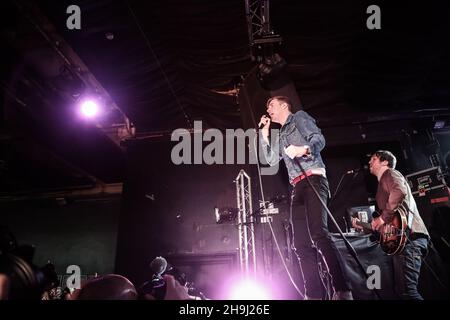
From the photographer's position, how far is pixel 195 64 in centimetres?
443

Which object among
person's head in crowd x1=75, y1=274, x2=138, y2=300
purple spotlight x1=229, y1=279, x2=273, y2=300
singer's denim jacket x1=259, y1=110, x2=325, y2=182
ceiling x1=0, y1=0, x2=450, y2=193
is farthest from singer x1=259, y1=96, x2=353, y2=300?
ceiling x1=0, y1=0, x2=450, y2=193

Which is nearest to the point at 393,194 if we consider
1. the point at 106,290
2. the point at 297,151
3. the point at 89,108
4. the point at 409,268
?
the point at 409,268

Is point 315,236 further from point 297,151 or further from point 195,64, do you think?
point 195,64

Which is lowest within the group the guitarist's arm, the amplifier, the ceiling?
the guitarist's arm

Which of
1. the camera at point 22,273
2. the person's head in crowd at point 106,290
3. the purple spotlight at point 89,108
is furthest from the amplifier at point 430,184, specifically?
→ the purple spotlight at point 89,108

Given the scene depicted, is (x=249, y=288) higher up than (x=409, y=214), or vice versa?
(x=409, y=214)

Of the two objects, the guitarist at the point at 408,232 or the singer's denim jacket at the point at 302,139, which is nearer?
the singer's denim jacket at the point at 302,139

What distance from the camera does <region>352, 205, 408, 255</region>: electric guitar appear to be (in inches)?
112

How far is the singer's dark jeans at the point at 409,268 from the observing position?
104 inches

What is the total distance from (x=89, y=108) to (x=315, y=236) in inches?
200

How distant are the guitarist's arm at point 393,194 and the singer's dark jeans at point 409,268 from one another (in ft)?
1.10

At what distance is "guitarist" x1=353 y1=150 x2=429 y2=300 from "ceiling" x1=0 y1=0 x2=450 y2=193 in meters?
1.92

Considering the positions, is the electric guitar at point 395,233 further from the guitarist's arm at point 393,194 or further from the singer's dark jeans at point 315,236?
the singer's dark jeans at point 315,236

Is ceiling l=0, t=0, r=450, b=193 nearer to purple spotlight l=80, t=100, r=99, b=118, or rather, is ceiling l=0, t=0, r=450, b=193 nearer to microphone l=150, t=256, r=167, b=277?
purple spotlight l=80, t=100, r=99, b=118
